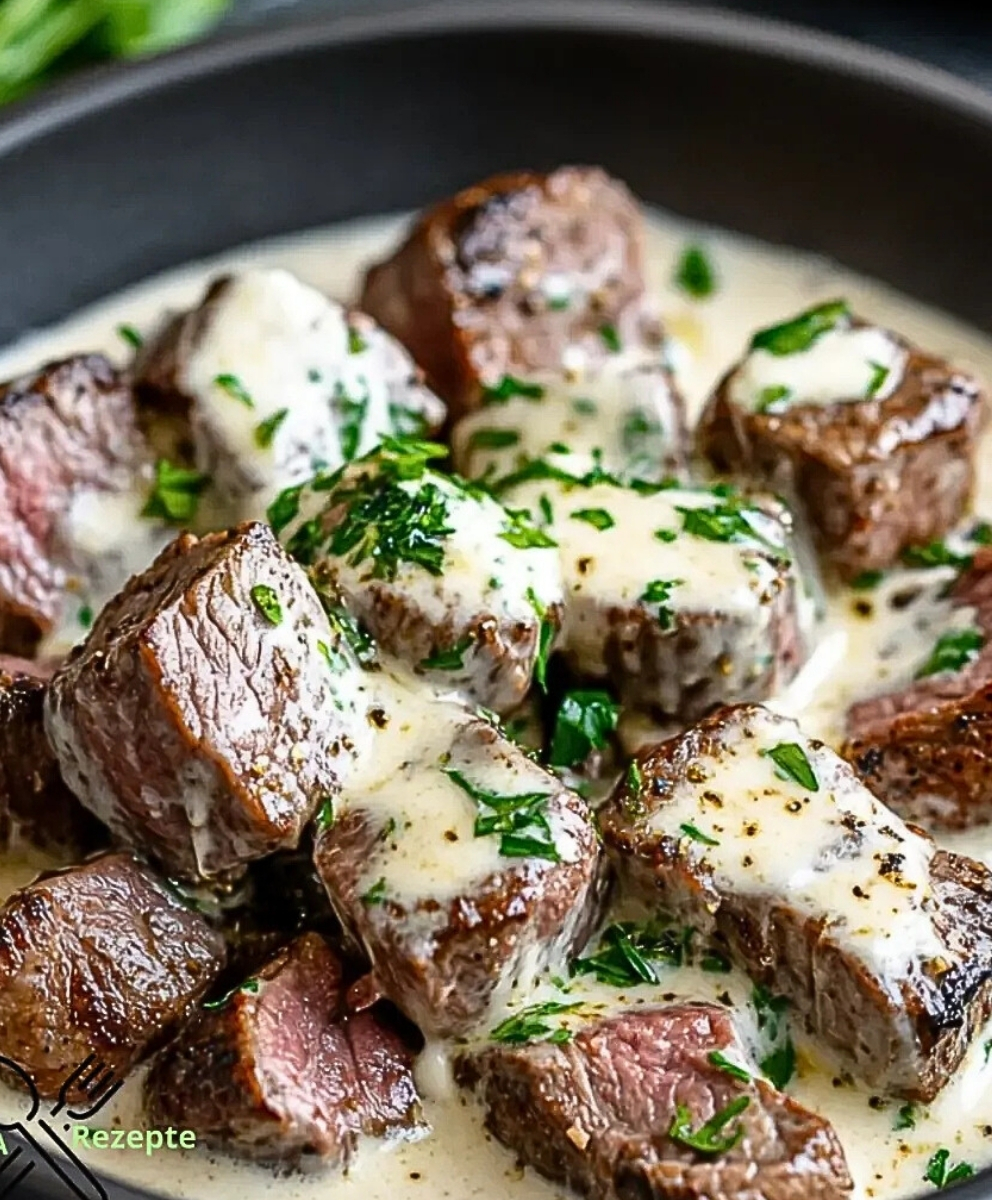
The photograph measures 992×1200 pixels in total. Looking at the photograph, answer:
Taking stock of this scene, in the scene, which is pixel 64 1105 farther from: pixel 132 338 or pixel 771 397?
pixel 771 397

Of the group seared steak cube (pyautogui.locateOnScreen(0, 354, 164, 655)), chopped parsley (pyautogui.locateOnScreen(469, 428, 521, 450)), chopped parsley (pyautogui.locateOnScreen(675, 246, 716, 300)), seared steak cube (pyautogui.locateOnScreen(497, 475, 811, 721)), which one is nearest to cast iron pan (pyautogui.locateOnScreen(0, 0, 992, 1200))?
chopped parsley (pyautogui.locateOnScreen(675, 246, 716, 300))

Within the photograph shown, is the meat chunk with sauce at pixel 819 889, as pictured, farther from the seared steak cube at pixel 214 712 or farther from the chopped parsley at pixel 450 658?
the seared steak cube at pixel 214 712

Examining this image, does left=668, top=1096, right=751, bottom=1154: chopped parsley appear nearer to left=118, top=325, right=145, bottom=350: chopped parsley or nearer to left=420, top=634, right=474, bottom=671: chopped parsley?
left=420, top=634, right=474, bottom=671: chopped parsley

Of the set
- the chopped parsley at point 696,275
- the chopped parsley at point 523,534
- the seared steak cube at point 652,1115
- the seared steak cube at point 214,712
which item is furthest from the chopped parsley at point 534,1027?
the chopped parsley at point 696,275

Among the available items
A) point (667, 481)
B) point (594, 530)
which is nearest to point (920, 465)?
point (667, 481)

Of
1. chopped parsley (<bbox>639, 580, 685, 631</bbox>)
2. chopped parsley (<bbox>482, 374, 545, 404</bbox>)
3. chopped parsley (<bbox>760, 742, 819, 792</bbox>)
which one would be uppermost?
chopped parsley (<bbox>482, 374, 545, 404</bbox>)

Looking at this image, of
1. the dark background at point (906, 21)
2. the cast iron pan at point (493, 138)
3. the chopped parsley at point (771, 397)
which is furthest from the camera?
the dark background at point (906, 21)
